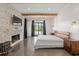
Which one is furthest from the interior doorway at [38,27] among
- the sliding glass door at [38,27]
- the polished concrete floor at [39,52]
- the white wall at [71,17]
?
the polished concrete floor at [39,52]

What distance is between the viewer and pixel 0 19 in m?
4.95

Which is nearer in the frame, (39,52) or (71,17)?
(39,52)

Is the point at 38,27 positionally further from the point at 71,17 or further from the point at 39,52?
the point at 39,52

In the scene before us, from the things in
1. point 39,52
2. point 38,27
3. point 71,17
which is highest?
point 71,17

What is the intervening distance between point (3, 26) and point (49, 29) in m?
7.90

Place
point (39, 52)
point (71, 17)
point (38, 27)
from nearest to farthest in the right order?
point (39, 52) → point (71, 17) → point (38, 27)

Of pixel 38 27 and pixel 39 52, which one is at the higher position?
pixel 38 27

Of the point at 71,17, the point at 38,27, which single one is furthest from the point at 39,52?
the point at 38,27

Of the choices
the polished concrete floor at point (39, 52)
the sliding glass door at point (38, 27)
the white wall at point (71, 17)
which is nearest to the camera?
the polished concrete floor at point (39, 52)

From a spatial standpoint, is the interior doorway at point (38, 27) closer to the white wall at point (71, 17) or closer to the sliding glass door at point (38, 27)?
the sliding glass door at point (38, 27)

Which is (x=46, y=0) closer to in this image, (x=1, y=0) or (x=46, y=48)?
(x=1, y=0)

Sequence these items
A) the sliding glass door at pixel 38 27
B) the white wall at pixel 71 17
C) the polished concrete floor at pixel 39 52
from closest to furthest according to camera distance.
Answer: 1. the polished concrete floor at pixel 39 52
2. the white wall at pixel 71 17
3. the sliding glass door at pixel 38 27

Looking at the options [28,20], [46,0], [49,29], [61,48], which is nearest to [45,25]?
[49,29]

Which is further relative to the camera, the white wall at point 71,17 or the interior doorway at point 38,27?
the interior doorway at point 38,27
